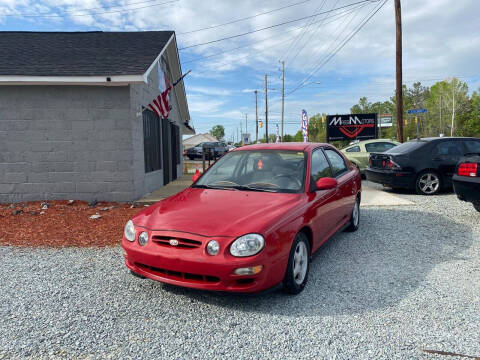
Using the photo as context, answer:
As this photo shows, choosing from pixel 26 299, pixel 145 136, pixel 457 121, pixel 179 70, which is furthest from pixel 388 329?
pixel 457 121

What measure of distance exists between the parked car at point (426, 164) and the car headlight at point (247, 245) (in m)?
7.03

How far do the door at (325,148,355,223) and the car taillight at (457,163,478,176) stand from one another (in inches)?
81.6

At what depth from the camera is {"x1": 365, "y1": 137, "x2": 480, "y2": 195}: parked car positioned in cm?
888

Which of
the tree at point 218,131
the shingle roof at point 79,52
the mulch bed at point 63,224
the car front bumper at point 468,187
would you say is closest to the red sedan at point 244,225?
the mulch bed at point 63,224

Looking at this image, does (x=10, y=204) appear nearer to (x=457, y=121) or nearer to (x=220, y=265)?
(x=220, y=265)

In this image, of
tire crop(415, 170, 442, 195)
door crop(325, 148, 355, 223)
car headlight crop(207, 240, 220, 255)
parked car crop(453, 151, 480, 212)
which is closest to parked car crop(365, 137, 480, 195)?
tire crop(415, 170, 442, 195)

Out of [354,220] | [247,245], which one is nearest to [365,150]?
[354,220]

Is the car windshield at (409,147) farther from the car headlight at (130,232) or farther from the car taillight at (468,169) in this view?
the car headlight at (130,232)

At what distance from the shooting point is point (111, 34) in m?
11.6

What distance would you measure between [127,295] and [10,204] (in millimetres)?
6124

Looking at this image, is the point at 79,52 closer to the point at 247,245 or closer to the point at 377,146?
the point at 247,245

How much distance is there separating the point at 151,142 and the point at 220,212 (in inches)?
299

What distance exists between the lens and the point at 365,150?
12508 mm

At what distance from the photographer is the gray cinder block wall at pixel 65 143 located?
8.06 metres
